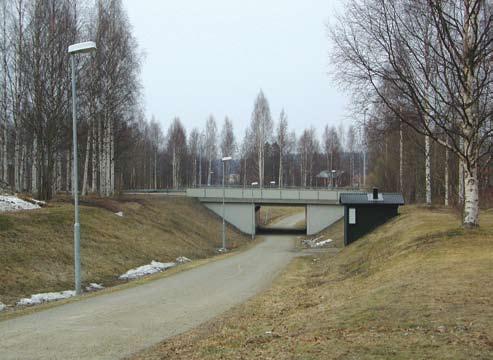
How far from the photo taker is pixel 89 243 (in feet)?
76.6

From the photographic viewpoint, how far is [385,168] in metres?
50.1

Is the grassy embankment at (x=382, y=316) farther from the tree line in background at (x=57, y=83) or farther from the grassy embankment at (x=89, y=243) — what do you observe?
the tree line in background at (x=57, y=83)

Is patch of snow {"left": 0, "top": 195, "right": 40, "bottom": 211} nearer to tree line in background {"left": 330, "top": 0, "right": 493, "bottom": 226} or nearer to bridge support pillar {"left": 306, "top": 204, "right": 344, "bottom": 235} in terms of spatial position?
tree line in background {"left": 330, "top": 0, "right": 493, "bottom": 226}

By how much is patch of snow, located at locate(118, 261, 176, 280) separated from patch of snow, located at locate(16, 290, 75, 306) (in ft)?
13.1

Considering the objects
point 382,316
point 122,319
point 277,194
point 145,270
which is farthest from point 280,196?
point 382,316

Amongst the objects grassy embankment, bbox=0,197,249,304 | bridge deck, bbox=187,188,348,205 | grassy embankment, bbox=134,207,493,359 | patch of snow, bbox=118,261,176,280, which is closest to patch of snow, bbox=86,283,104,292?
grassy embankment, bbox=0,197,249,304

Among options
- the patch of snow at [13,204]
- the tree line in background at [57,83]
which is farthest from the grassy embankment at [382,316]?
the tree line in background at [57,83]

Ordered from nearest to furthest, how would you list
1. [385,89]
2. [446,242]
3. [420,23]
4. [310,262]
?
[446,242], [420,23], [385,89], [310,262]

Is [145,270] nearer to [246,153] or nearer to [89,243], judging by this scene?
[89,243]

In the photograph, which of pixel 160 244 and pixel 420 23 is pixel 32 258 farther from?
pixel 420 23

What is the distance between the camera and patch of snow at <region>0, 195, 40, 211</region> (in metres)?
23.8

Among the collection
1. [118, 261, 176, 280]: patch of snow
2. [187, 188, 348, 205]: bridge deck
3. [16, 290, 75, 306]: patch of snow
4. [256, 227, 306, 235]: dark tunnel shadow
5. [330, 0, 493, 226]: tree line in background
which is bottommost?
[256, 227, 306, 235]: dark tunnel shadow

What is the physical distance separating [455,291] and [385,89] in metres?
13.2

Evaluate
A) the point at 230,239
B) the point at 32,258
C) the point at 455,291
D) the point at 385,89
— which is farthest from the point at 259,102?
the point at 455,291
